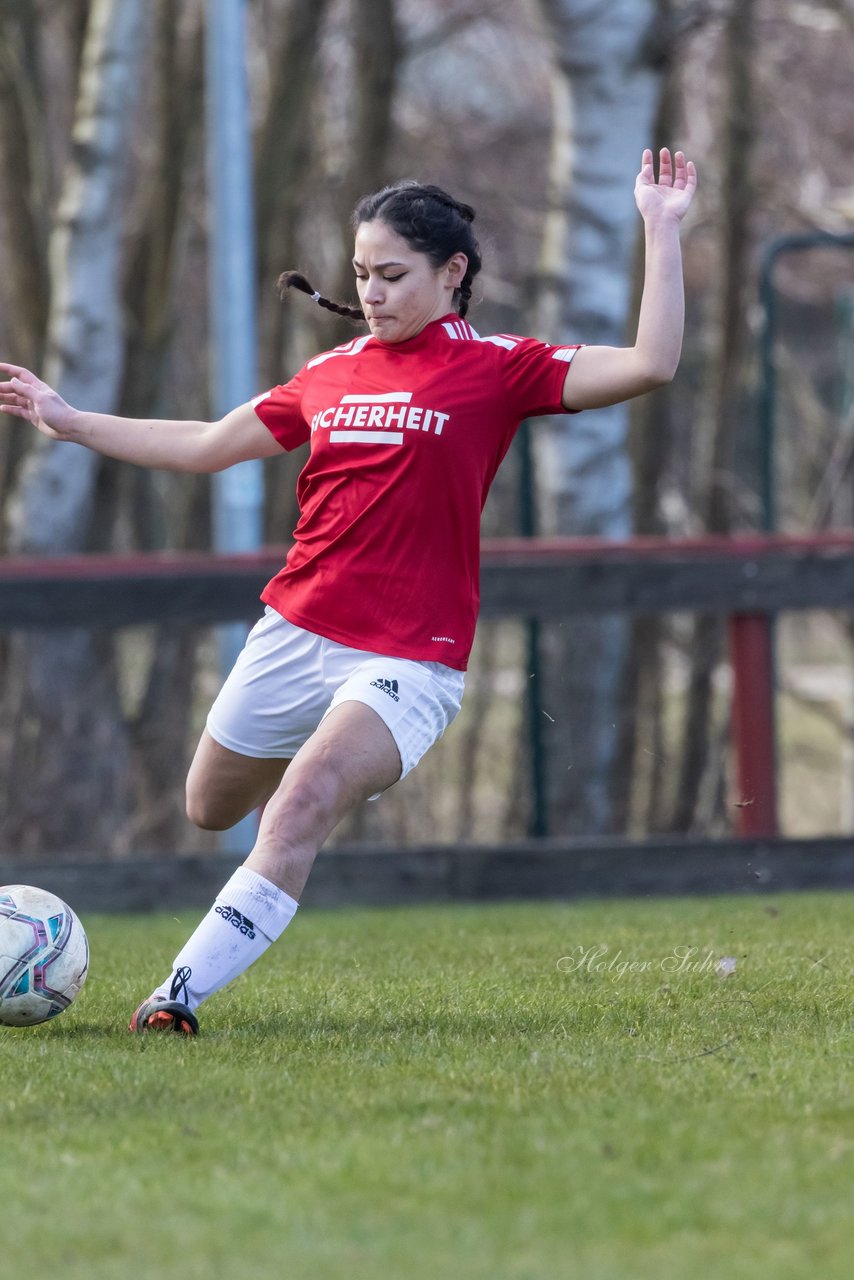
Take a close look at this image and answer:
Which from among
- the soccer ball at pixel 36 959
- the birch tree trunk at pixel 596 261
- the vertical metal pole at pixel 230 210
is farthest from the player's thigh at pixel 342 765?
the vertical metal pole at pixel 230 210

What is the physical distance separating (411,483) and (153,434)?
0.99 metres

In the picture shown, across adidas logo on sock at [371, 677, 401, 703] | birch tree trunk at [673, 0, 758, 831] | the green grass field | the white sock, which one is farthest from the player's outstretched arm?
birch tree trunk at [673, 0, 758, 831]

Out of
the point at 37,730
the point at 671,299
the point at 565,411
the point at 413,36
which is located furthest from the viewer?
the point at 413,36

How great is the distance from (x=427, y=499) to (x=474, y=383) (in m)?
0.35

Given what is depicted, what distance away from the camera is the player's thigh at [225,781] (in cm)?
573

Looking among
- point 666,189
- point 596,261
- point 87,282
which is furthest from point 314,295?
point 87,282

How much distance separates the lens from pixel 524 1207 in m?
3.40

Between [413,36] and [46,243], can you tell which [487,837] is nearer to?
[46,243]

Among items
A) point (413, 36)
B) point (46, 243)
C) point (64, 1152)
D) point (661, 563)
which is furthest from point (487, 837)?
point (413, 36)

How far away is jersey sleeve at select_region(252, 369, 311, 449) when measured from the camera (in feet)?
19.0

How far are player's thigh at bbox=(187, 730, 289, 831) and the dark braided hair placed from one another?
147 cm

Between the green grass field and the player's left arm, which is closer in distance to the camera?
the green grass field

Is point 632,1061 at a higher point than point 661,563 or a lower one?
lower

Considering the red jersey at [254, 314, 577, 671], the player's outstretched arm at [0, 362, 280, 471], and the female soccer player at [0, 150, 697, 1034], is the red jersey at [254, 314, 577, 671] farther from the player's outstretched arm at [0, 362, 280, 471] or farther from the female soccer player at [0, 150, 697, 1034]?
the player's outstretched arm at [0, 362, 280, 471]
